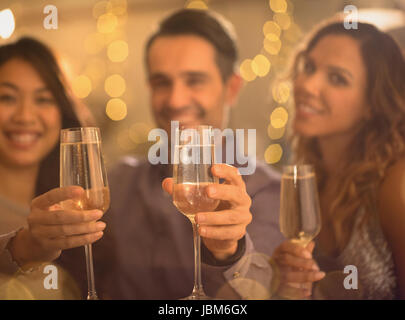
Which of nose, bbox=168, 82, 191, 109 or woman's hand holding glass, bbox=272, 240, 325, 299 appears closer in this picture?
woman's hand holding glass, bbox=272, 240, 325, 299

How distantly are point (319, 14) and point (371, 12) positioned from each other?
6.4 inches

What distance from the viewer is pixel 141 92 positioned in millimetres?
1619

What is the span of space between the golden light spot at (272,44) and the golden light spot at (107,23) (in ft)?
1.86

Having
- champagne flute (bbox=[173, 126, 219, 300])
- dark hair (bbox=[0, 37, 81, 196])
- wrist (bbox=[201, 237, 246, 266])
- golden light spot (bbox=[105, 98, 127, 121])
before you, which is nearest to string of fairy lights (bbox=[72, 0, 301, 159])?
golden light spot (bbox=[105, 98, 127, 121])

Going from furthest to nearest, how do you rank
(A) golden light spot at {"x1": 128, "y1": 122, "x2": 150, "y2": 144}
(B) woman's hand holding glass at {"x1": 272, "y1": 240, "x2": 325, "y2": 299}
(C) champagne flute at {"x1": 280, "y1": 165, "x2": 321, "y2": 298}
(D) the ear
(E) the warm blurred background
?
(A) golden light spot at {"x1": 128, "y1": 122, "x2": 150, "y2": 144}, (D) the ear, (E) the warm blurred background, (B) woman's hand holding glass at {"x1": 272, "y1": 240, "x2": 325, "y2": 299}, (C) champagne flute at {"x1": 280, "y1": 165, "x2": 321, "y2": 298}

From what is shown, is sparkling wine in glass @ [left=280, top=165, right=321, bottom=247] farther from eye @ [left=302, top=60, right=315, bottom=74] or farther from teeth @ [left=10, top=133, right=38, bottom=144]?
teeth @ [left=10, top=133, right=38, bottom=144]

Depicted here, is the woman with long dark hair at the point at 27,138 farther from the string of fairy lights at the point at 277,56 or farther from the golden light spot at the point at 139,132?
the string of fairy lights at the point at 277,56

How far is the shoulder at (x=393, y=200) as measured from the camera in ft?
4.17

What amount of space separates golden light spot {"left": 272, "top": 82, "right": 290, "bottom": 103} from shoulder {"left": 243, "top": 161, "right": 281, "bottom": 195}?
0.78ft

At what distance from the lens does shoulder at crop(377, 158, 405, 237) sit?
4.17 ft

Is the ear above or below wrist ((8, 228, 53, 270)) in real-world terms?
above

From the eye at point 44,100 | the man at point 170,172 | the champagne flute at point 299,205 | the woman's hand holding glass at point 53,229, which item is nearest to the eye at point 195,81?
the man at point 170,172

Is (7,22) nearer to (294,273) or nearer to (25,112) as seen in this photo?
(25,112)
